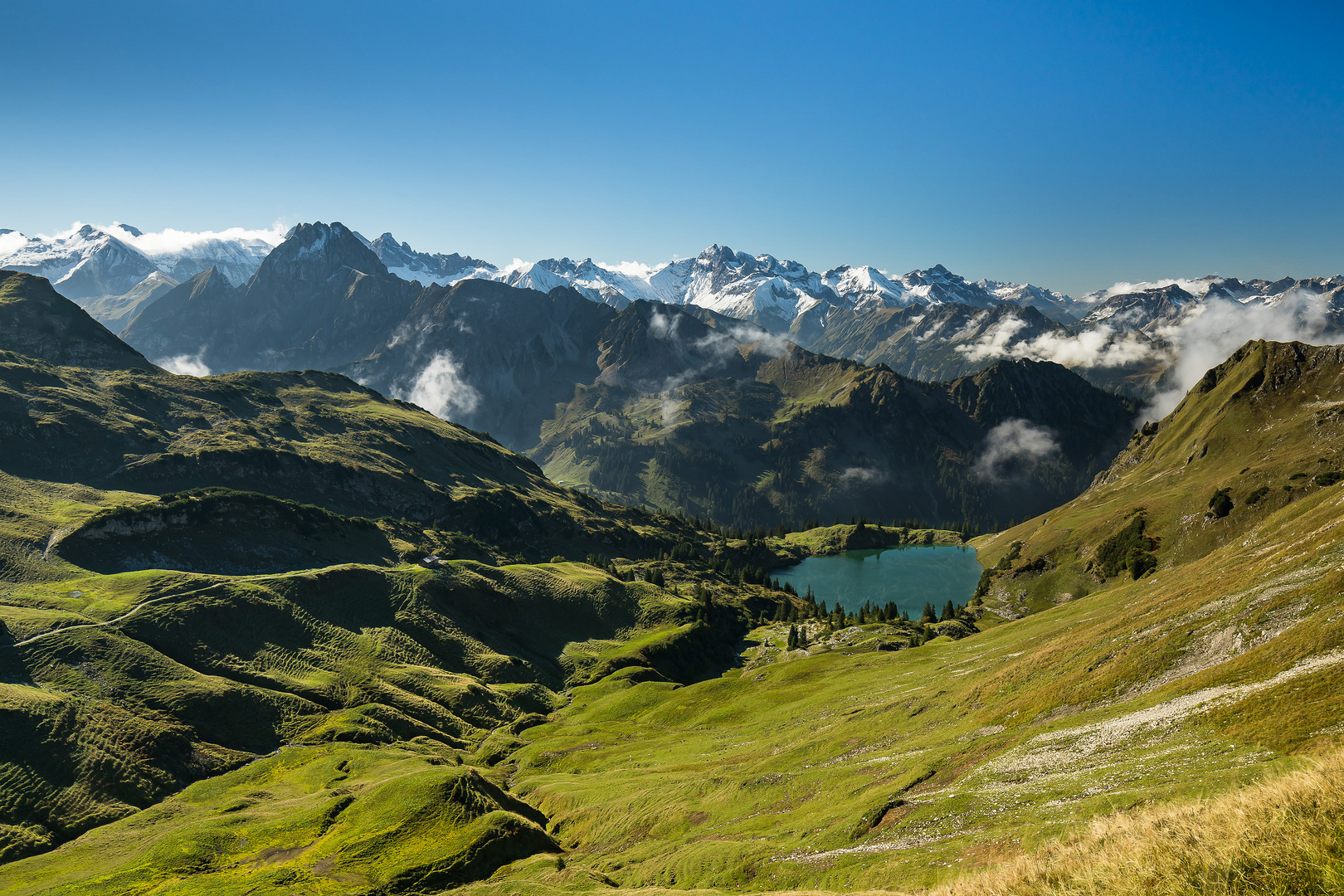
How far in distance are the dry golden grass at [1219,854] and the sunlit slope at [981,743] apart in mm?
13864

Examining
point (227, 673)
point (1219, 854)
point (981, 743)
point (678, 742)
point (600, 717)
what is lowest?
point (600, 717)

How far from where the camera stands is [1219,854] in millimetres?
11945

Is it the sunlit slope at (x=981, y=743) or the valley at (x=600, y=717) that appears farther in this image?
the valley at (x=600, y=717)

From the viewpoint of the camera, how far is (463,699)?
→ 125 meters

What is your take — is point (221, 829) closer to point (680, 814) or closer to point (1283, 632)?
point (680, 814)

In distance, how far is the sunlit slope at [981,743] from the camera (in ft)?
106

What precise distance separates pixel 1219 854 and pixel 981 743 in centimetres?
4188

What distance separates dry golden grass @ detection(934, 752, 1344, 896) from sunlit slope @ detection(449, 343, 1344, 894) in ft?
45.5

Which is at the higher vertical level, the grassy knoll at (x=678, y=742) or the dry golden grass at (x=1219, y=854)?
the dry golden grass at (x=1219, y=854)

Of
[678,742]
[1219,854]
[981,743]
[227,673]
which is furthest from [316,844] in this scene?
[1219,854]

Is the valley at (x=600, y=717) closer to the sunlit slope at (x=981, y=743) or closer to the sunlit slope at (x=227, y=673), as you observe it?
the sunlit slope at (x=981, y=743)

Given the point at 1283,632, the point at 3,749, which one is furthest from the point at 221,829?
the point at 1283,632

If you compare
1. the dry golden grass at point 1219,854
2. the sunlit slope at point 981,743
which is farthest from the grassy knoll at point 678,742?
the sunlit slope at point 981,743

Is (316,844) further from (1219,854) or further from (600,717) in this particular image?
(1219,854)
